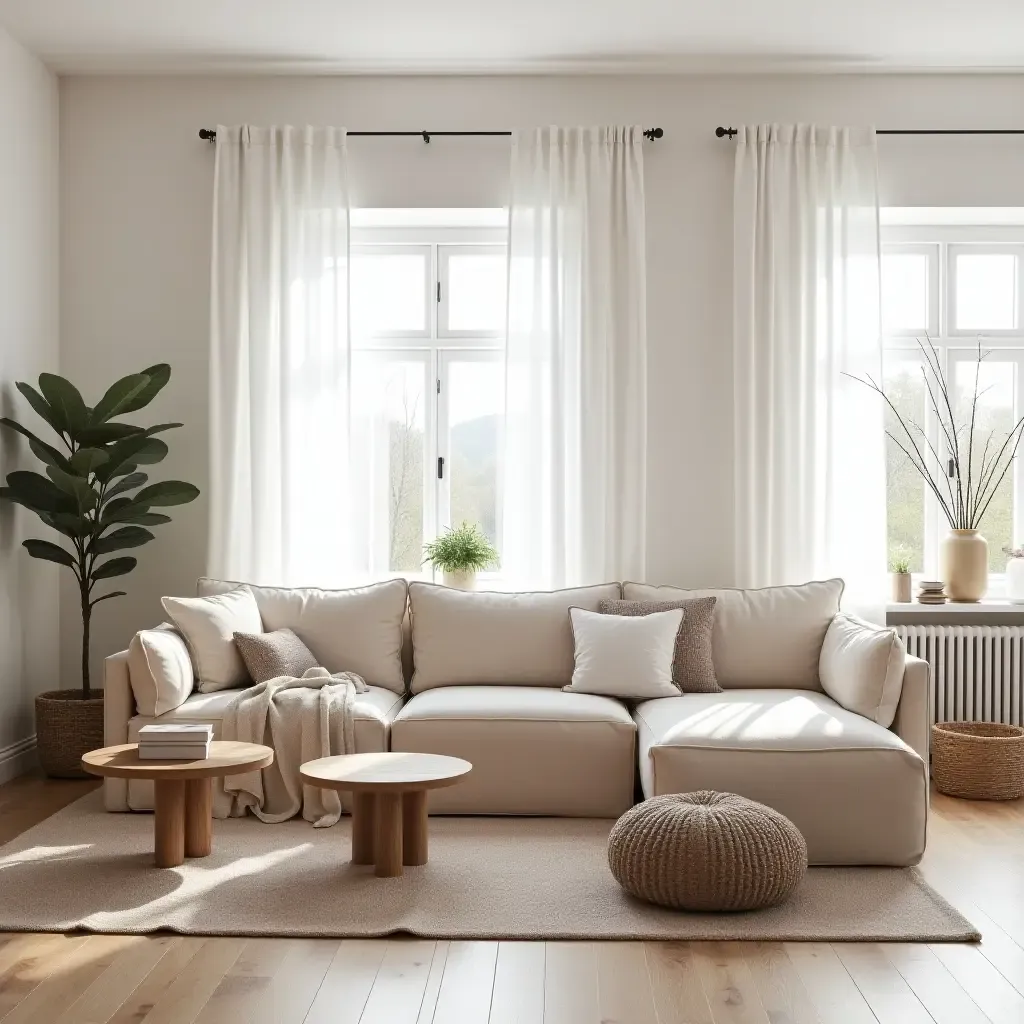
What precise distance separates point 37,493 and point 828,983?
353cm

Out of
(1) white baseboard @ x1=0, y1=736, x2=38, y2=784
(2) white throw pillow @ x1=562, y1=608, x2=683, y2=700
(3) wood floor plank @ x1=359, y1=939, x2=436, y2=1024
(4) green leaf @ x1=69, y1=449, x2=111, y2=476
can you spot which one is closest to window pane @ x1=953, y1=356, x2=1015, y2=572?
(2) white throw pillow @ x1=562, y1=608, x2=683, y2=700

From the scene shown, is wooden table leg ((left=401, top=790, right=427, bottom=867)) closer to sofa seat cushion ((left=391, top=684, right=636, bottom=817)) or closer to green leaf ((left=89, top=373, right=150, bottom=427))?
sofa seat cushion ((left=391, top=684, right=636, bottom=817))

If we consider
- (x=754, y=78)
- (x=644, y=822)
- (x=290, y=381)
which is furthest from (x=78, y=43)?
(x=644, y=822)

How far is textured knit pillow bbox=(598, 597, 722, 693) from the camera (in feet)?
15.0

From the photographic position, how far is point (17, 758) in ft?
15.9

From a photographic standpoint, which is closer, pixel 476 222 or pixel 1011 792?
pixel 1011 792

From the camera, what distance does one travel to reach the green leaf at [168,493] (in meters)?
4.90

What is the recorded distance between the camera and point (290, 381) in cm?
Answer: 513

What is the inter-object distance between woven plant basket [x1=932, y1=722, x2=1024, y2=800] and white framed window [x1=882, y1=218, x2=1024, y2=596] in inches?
43.4

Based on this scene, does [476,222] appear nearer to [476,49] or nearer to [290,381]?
[476,49]

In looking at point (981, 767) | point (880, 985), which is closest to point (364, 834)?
point (880, 985)

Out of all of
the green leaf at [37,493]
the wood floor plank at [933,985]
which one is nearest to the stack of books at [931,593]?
the wood floor plank at [933,985]

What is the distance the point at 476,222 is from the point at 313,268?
830 millimetres

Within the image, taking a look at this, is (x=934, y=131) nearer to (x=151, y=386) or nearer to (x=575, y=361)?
(x=575, y=361)
